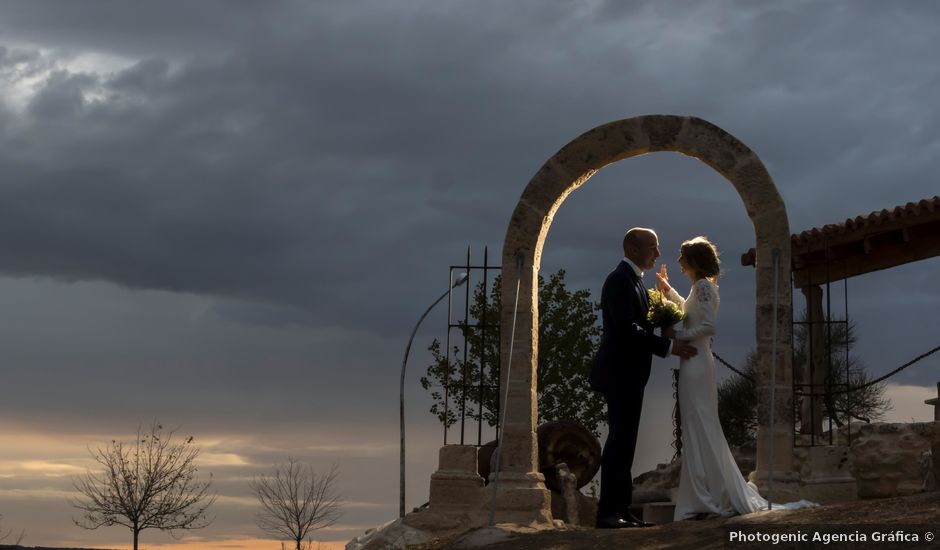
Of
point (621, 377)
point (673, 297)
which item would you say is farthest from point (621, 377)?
point (673, 297)

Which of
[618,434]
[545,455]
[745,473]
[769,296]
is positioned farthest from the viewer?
[745,473]

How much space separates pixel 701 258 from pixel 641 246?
1.82 ft

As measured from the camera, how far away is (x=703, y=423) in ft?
28.4

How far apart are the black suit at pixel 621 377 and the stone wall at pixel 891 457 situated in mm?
4673

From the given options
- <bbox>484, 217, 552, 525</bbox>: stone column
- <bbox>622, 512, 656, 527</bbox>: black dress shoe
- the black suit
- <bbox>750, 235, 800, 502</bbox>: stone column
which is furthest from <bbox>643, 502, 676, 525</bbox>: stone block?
the black suit

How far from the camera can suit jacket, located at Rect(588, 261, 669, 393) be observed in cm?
890

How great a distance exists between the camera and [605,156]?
36.3 ft

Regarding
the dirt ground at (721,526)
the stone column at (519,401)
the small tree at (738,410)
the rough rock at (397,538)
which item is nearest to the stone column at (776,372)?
the stone column at (519,401)

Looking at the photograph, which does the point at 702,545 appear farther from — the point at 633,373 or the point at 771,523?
the point at 633,373

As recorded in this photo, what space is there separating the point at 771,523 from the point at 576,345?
13.0 meters

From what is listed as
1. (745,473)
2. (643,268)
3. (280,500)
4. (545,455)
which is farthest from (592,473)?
(280,500)

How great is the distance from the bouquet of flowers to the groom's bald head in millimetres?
353

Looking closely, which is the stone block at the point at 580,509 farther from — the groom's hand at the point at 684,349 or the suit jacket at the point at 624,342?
the groom's hand at the point at 684,349

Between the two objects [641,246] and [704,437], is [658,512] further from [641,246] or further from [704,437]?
[641,246]
